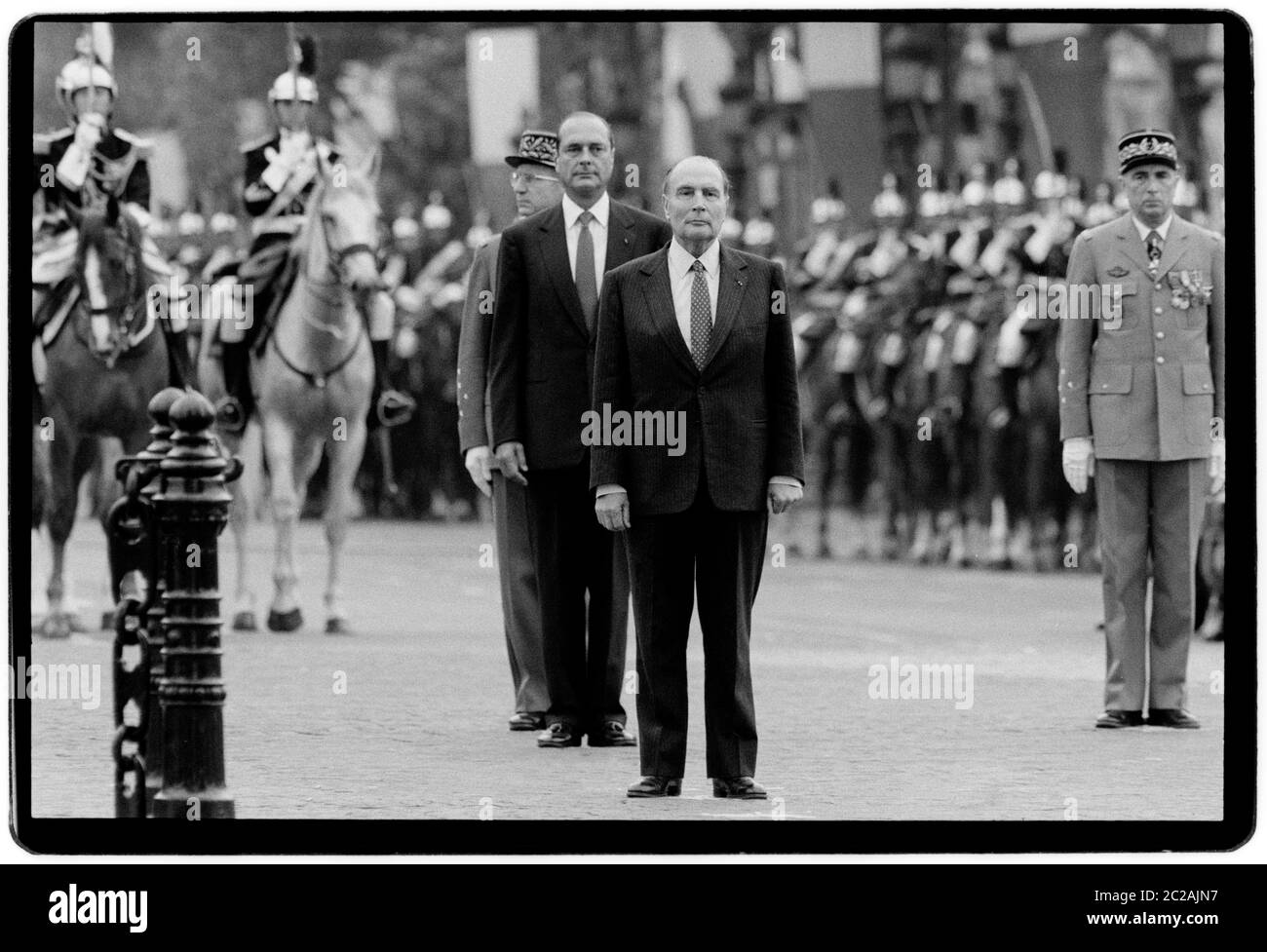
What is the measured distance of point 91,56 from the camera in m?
12.1

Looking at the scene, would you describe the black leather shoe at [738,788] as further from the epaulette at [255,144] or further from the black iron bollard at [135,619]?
the epaulette at [255,144]

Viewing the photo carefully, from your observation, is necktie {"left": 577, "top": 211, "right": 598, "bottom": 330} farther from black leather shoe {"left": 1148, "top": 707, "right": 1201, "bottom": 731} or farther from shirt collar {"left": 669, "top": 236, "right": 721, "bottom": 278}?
black leather shoe {"left": 1148, "top": 707, "right": 1201, "bottom": 731}

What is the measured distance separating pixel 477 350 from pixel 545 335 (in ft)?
2.19

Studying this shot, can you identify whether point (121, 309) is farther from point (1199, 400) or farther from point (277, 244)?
point (1199, 400)

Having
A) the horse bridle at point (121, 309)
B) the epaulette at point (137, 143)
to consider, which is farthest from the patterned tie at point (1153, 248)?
the horse bridle at point (121, 309)

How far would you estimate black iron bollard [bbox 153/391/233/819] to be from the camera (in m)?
10.8

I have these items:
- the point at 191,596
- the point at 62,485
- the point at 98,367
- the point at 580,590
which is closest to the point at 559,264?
the point at 580,590

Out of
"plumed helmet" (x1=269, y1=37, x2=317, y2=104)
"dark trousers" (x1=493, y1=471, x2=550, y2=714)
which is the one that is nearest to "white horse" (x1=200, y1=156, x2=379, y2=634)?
"plumed helmet" (x1=269, y1=37, x2=317, y2=104)

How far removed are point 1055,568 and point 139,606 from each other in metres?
11.4

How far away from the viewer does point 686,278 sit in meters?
11.5

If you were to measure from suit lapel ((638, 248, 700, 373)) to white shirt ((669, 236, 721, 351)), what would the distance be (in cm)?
1

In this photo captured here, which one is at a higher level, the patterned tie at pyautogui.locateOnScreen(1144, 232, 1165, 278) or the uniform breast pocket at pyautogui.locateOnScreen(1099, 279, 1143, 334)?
the patterned tie at pyautogui.locateOnScreen(1144, 232, 1165, 278)
